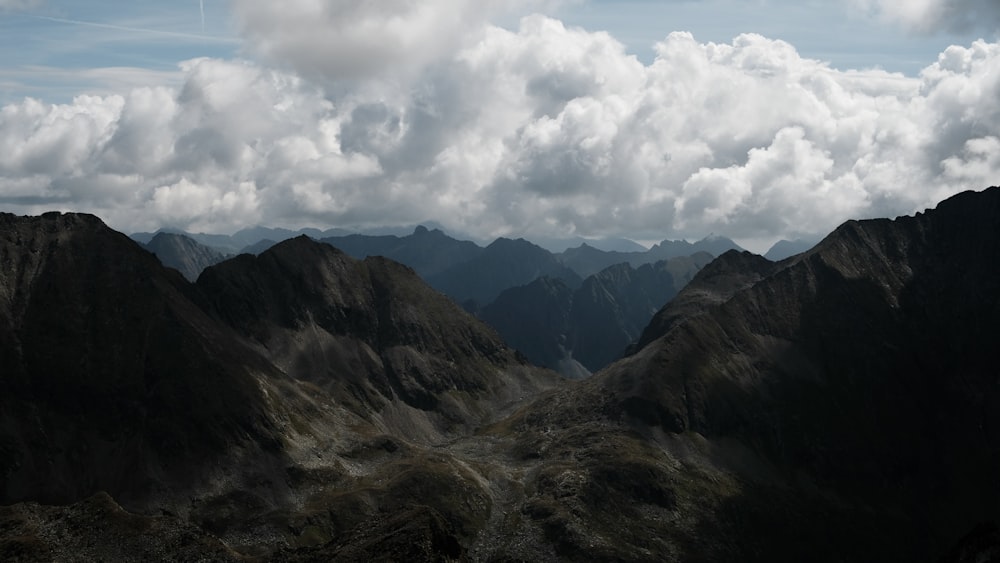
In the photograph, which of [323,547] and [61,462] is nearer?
[323,547]

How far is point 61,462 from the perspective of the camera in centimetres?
18262

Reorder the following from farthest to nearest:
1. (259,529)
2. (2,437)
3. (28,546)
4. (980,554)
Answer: (2,437) < (259,529) < (28,546) < (980,554)

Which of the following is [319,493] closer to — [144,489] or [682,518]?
[144,489]

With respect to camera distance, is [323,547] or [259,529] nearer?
[323,547]

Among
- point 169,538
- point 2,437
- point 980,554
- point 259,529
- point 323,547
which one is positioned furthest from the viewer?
point 2,437

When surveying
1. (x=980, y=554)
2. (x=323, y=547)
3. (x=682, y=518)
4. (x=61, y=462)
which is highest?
(x=980, y=554)

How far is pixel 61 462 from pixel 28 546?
85108 mm

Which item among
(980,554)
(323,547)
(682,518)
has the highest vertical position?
(980,554)

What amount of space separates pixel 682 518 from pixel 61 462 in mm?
148571

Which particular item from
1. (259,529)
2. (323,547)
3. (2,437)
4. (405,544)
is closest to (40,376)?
(2,437)

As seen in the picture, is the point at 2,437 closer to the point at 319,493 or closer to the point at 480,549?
the point at 319,493

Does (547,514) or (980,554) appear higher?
(980,554)

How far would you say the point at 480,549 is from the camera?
16912 centimetres

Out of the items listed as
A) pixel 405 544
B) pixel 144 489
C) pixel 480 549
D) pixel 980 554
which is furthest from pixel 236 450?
pixel 980 554
